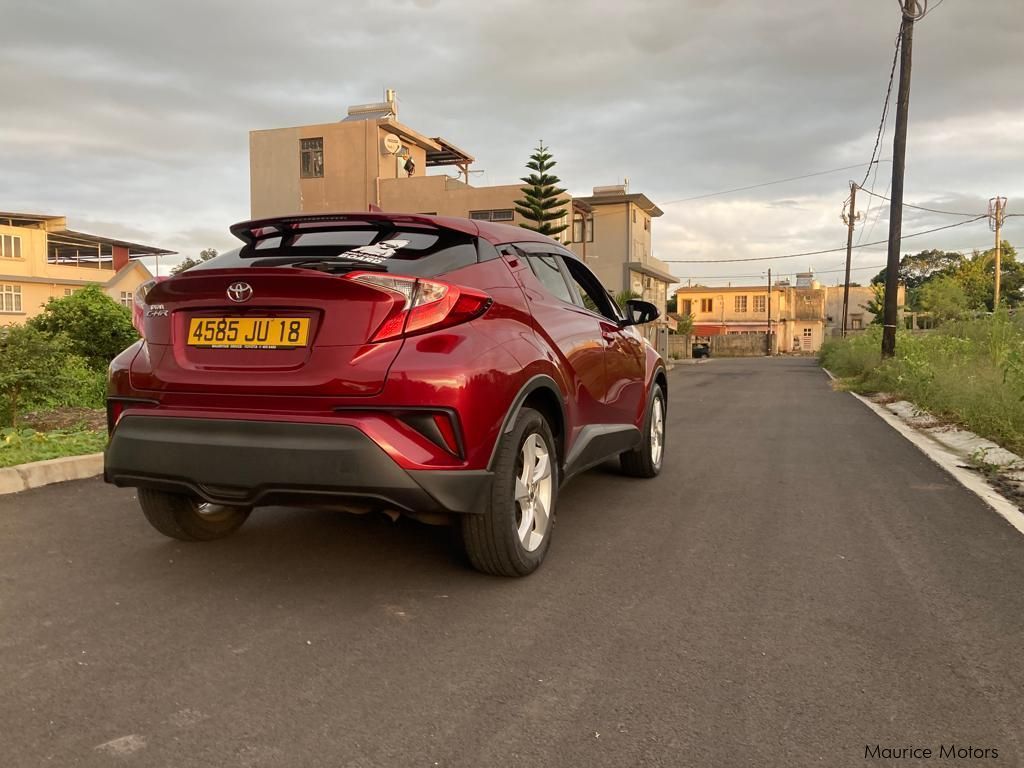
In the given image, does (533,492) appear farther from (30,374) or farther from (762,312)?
(762,312)

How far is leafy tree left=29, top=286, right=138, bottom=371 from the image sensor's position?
10375 mm

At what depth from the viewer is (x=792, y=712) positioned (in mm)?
2295

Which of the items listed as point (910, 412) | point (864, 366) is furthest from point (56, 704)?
point (864, 366)

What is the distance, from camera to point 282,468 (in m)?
2.87

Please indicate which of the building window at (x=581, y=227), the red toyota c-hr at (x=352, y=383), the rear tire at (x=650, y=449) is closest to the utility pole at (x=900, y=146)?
the rear tire at (x=650, y=449)

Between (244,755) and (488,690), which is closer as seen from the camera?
(244,755)

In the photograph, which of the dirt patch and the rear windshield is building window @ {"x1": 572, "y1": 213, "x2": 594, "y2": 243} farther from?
the rear windshield

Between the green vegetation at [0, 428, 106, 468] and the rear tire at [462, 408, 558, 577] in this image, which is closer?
the rear tire at [462, 408, 558, 577]

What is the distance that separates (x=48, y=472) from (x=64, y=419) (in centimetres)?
295

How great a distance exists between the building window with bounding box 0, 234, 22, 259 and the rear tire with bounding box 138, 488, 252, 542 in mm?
47922

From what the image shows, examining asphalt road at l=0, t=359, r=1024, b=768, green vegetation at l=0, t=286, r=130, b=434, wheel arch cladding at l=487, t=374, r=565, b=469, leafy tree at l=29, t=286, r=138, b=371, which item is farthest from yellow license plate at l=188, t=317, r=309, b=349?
leafy tree at l=29, t=286, r=138, b=371

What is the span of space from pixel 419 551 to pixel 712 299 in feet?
272

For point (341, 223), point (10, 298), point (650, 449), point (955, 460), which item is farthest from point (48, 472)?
point (10, 298)

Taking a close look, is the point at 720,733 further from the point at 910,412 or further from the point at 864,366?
the point at 864,366
